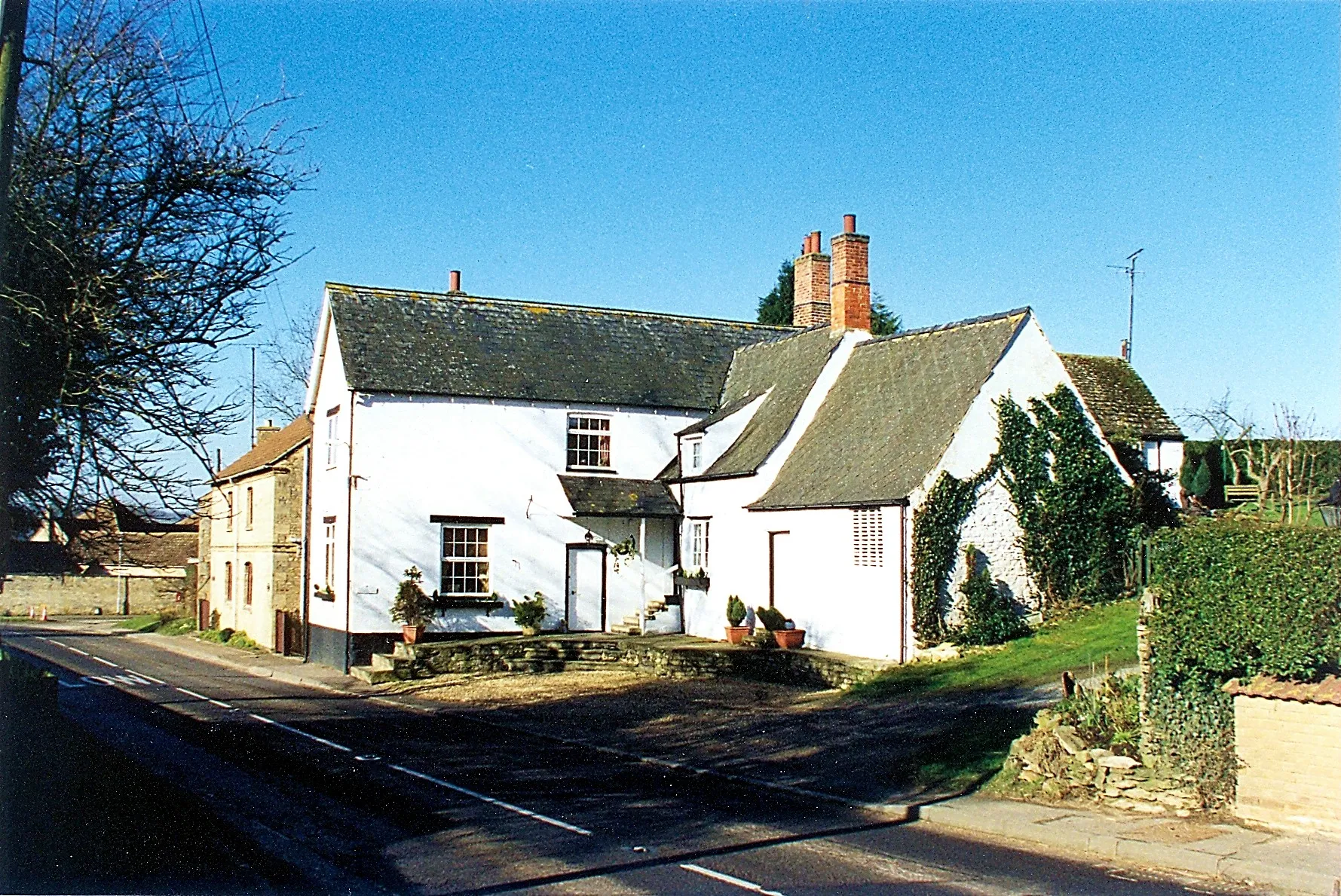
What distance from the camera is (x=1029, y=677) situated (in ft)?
64.2

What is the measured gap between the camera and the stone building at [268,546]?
114 feet

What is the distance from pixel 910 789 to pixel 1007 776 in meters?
1.12

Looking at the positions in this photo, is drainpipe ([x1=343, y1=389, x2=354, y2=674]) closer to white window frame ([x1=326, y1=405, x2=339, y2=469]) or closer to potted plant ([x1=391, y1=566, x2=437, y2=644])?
potted plant ([x1=391, y1=566, x2=437, y2=644])

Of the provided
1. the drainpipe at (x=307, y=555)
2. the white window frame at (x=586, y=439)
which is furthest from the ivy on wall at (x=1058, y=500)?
the drainpipe at (x=307, y=555)

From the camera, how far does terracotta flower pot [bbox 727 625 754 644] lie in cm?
2723

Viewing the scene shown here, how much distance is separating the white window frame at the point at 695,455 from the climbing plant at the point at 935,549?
27.0 feet

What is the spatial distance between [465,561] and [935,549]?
38.2 feet

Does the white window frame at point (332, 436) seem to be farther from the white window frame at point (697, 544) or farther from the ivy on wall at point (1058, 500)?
the ivy on wall at point (1058, 500)

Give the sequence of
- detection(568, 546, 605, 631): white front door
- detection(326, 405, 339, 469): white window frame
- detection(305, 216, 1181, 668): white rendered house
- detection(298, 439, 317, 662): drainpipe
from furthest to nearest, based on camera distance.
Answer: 1. detection(298, 439, 317, 662): drainpipe
2. detection(568, 546, 605, 631): white front door
3. detection(326, 405, 339, 469): white window frame
4. detection(305, 216, 1181, 668): white rendered house

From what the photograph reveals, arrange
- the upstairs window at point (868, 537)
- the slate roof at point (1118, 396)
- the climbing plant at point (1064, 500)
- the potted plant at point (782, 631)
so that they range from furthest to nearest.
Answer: the slate roof at point (1118, 396)
the potted plant at point (782, 631)
the climbing plant at point (1064, 500)
the upstairs window at point (868, 537)

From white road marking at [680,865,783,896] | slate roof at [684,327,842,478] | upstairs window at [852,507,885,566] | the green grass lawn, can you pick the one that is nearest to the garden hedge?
white road marking at [680,865,783,896]

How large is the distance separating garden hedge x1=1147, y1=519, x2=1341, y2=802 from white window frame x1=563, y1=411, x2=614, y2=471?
63.5ft

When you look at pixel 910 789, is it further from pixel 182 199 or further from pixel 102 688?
pixel 102 688

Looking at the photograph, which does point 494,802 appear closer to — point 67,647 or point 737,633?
point 737,633
